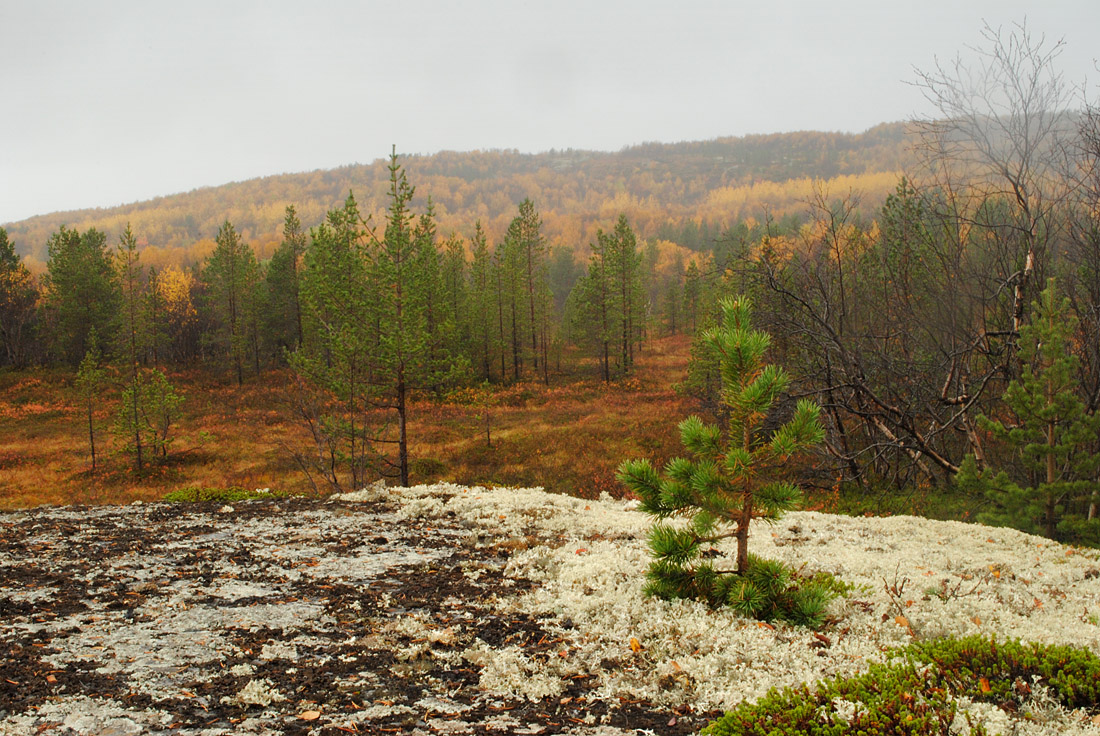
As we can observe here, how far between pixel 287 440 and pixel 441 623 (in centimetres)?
2815

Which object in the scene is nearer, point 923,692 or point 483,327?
point 923,692

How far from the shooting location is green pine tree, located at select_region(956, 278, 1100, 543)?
325 inches

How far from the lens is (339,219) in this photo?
42.5 meters

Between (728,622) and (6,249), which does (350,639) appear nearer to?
(728,622)

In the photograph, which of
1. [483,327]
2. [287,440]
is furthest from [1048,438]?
[483,327]

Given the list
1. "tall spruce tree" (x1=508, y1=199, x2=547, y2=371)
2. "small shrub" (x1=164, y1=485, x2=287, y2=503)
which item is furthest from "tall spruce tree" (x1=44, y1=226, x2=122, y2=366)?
"small shrub" (x1=164, y1=485, x2=287, y2=503)

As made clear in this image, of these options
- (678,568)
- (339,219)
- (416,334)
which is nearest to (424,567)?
(678,568)

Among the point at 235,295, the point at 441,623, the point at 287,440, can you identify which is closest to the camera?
the point at 441,623

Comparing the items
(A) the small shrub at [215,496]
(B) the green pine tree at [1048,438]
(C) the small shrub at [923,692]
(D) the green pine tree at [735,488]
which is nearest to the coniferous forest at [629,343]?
(B) the green pine tree at [1048,438]

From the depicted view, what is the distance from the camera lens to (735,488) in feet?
16.4

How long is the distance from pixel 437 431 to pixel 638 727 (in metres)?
29.3

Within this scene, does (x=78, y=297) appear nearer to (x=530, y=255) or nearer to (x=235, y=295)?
(x=235, y=295)

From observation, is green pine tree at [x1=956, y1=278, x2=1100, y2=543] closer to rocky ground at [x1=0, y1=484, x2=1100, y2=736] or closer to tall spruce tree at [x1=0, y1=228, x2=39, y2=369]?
rocky ground at [x1=0, y1=484, x2=1100, y2=736]

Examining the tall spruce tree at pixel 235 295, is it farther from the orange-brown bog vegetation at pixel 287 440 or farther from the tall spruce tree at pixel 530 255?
the tall spruce tree at pixel 530 255
